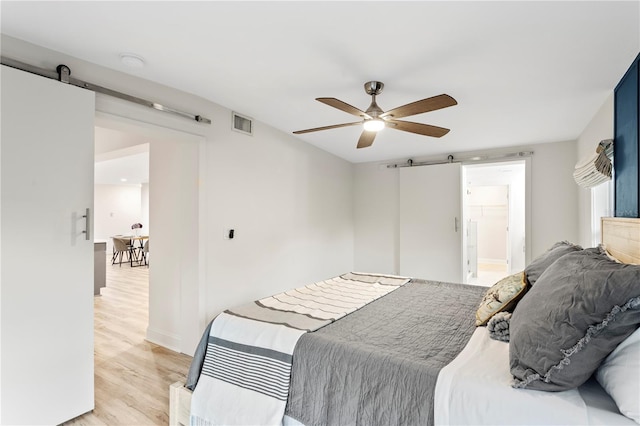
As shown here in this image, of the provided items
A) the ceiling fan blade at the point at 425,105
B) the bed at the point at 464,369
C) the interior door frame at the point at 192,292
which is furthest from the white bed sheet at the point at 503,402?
the interior door frame at the point at 192,292

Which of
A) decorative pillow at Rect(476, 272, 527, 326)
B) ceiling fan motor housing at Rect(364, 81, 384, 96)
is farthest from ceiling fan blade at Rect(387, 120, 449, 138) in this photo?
decorative pillow at Rect(476, 272, 527, 326)

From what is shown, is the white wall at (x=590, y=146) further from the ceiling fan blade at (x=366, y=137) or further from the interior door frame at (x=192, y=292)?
the interior door frame at (x=192, y=292)

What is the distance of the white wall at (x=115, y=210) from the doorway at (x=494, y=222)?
9.75 meters

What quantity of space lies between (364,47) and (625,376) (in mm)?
2001

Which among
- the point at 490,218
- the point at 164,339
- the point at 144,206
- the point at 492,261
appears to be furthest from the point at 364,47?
the point at 144,206

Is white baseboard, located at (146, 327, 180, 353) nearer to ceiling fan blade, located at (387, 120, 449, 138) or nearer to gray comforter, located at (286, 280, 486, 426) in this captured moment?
gray comforter, located at (286, 280, 486, 426)

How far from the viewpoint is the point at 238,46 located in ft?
6.84

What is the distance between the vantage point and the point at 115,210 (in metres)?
10.5

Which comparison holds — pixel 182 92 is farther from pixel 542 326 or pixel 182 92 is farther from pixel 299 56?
pixel 542 326

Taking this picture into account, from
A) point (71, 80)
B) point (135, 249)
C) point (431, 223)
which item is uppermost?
point (71, 80)

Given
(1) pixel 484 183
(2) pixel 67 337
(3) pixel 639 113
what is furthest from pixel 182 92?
(1) pixel 484 183

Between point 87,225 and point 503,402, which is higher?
point 87,225

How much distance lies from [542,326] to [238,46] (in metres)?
2.23

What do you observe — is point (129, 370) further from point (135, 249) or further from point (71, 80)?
point (135, 249)
